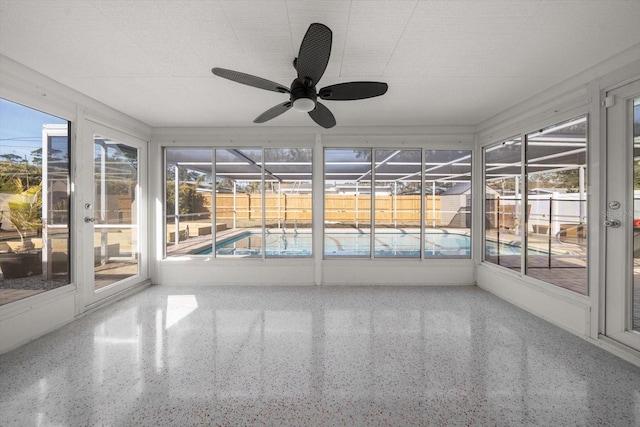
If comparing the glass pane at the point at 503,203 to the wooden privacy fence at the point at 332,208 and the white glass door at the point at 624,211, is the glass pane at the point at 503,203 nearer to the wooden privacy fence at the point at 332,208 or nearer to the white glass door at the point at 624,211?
the wooden privacy fence at the point at 332,208

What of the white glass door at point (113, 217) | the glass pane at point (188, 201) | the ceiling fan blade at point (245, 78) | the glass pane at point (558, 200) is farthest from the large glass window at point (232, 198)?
the glass pane at point (558, 200)

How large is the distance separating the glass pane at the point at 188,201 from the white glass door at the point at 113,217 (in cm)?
38

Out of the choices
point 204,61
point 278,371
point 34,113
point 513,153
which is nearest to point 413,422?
point 278,371

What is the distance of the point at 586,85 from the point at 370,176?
103 inches

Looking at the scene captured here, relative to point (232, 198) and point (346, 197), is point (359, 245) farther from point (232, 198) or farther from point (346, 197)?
point (232, 198)

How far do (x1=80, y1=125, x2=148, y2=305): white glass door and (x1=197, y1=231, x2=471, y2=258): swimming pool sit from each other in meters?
1.02

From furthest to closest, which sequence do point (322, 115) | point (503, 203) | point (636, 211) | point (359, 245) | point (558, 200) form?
point (359, 245) → point (503, 203) → point (558, 200) → point (322, 115) → point (636, 211)

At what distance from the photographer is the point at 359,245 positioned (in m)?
4.88

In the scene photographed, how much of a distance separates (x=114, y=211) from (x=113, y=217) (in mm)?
83

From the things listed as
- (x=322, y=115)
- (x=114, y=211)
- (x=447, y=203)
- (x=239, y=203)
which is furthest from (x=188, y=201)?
(x=447, y=203)

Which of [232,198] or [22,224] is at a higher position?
[232,198]

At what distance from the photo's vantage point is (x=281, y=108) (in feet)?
8.07

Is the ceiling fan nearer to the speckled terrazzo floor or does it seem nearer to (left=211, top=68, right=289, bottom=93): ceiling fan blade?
(left=211, top=68, right=289, bottom=93): ceiling fan blade

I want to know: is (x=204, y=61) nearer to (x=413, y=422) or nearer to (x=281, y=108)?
(x=281, y=108)
